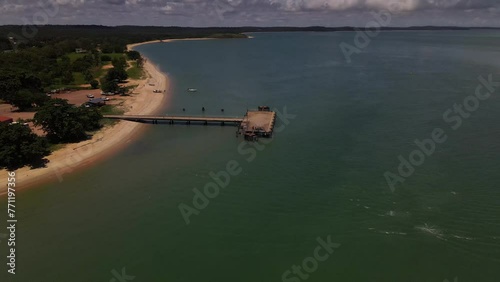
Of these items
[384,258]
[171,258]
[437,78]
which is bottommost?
[171,258]

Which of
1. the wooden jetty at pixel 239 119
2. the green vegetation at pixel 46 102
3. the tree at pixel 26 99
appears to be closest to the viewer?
the green vegetation at pixel 46 102

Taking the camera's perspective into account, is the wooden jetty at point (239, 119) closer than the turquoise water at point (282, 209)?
No

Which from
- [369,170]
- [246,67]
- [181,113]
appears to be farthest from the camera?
[246,67]

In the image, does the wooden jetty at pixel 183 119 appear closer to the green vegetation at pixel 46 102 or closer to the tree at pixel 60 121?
the green vegetation at pixel 46 102

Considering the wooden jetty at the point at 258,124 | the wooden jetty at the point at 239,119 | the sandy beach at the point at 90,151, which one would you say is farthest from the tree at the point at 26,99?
the wooden jetty at the point at 258,124

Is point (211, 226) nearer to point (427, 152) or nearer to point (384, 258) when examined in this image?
point (384, 258)

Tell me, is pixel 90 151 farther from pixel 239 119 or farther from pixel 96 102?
pixel 239 119

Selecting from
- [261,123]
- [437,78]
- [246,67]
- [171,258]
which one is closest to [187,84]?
[246,67]
